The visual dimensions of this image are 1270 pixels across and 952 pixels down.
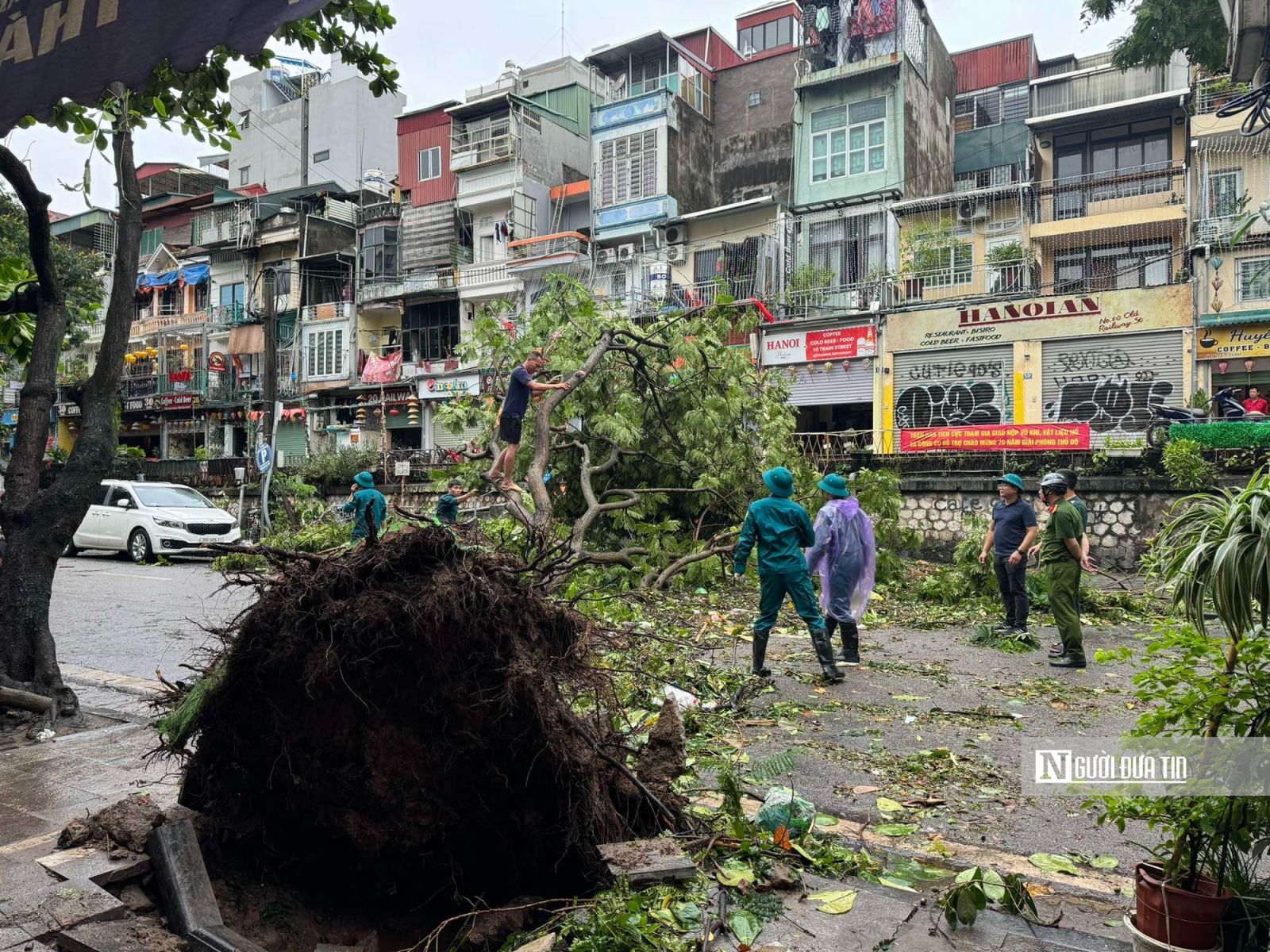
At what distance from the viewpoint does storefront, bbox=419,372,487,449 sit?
34250 mm

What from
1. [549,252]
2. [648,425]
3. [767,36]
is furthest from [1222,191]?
[549,252]

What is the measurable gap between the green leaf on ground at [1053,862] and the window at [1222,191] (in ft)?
78.6

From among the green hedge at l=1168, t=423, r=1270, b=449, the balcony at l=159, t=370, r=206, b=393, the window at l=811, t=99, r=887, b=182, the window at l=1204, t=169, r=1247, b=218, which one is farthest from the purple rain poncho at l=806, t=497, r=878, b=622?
the balcony at l=159, t=370, r=206, b=393

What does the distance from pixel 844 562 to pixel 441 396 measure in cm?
2853

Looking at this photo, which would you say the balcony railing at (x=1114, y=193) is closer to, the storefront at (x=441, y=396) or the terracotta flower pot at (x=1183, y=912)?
the storefront at (x=441, y=396)

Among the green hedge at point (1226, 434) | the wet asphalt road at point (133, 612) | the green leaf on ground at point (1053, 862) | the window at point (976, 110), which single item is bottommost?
the wet asphalt road at point (133, 612)

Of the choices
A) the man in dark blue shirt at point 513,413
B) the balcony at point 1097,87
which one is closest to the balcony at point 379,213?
the balcony at point 1097,87

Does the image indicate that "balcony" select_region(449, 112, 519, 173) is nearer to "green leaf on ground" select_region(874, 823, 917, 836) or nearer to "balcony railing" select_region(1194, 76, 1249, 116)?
"balcony railing" select_region(1194, 76, 1249, 116)

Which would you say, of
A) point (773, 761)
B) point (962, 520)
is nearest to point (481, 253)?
point (962, 520)

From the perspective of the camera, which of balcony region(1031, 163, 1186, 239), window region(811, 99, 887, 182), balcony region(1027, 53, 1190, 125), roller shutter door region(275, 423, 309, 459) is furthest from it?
roller shutter door region(275, 423, 309, 459)

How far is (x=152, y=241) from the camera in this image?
46.7 metres

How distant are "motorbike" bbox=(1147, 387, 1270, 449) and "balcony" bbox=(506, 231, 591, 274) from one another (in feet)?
64.2

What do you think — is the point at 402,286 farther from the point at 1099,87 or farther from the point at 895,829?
the point at 895,829

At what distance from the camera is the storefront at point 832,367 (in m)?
25.6
